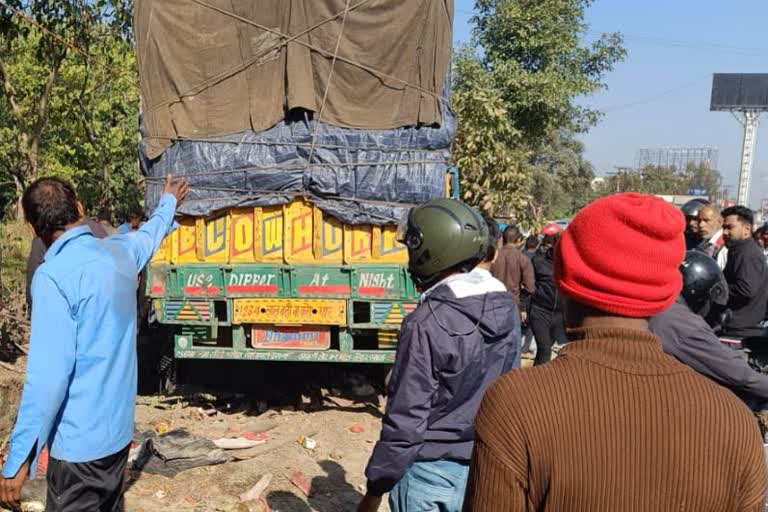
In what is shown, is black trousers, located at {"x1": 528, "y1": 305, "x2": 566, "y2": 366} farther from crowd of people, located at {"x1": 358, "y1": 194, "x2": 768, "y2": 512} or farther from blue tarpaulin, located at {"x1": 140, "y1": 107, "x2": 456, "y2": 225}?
crowd of people, located at {"x1": 358, "y1": 194, "x2": 768, "y2": 512}

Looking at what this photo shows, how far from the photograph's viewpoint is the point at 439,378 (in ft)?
7.91

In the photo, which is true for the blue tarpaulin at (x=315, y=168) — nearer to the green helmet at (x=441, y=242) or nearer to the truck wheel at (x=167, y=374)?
the truck wheel at (x=167, y=374)

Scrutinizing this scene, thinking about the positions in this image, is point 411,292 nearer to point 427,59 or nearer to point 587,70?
point 427,59

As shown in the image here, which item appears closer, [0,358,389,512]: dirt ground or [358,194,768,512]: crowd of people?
[358,194,768,512]: crowd of people

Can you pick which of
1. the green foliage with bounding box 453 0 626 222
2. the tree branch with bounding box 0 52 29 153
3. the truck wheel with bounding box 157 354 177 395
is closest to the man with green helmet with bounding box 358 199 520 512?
the truck wheel with bounding box 157 354 177 395

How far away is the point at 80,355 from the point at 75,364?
1.5 inches

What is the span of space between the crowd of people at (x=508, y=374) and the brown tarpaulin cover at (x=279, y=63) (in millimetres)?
2783

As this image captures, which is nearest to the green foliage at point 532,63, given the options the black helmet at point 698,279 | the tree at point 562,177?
the black helmet at point 698,279

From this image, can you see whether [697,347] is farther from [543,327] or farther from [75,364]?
[543,327]

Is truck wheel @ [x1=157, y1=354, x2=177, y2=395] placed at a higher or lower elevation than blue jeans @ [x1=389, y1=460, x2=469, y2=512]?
lower

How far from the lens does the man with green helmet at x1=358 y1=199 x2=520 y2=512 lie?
2.35 metres

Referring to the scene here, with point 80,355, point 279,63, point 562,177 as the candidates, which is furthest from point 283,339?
point 562,177

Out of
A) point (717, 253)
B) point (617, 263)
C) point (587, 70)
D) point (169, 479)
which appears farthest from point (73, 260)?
point (587, 70)

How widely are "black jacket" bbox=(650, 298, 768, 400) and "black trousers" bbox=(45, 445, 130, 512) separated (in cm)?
219
